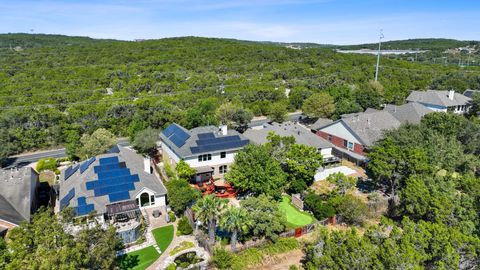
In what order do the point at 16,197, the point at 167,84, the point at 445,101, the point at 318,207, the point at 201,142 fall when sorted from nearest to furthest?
A: the point at 16,197, the point at 318,207, the point at 201,142, the point at 445,101, the point at 167,84

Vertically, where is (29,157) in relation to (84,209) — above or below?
below

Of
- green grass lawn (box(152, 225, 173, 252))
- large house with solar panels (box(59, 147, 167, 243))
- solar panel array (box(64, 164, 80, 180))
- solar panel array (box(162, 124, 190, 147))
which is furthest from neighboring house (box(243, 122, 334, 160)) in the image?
solar panel array (box(64, 164, 80, 180))

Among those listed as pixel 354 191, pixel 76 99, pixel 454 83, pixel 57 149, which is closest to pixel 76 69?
pixel 76 99

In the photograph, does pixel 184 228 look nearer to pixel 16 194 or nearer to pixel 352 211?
pixel 352 211

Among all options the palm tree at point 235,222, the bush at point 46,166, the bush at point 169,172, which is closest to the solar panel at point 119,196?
the bush at point 169,172

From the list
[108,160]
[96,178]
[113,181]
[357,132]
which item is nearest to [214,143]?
[108,160]

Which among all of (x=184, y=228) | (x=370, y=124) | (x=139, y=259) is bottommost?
(x=139, y=259)

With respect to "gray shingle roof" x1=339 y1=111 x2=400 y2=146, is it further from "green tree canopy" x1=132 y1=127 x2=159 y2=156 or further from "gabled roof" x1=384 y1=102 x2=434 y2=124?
"green tree canopy" x1=132 y1=127 x2=159 y2=156
